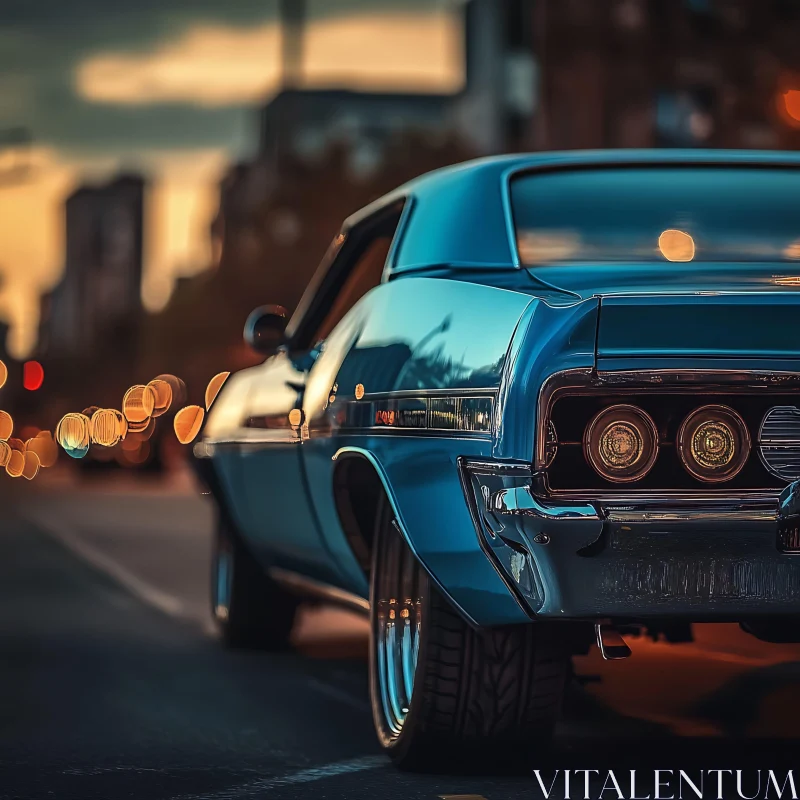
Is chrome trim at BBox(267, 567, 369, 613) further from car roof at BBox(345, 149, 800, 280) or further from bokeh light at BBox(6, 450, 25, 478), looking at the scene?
bokeh light at BBox(6, 450, 25, 478)

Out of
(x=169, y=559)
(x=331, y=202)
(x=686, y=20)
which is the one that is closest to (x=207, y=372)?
(x=331, y=202)

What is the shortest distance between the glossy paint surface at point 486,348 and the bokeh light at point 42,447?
9550 cm

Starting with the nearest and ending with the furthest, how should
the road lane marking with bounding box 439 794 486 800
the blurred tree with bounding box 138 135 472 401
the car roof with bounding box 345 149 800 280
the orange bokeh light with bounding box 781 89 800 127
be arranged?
the road lane marking with bounding box 439 794 486 800 < the car roof with bounding box 345 149 800 280 < the orange bokeh light with bounding box 781 89 800 127 < the blurred tree with bounding box 138 135 472 401

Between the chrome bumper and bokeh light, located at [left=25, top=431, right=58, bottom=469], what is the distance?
319 ft

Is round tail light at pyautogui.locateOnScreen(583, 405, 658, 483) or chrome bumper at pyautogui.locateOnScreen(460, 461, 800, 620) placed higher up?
round tail light at pyautogui.locateOnScreen(583, 405, 658, 483)

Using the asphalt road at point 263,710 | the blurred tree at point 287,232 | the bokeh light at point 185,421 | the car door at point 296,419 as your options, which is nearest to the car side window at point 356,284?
the car door at point 296,419

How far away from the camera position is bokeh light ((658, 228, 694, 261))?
6.50m

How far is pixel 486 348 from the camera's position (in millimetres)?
5590

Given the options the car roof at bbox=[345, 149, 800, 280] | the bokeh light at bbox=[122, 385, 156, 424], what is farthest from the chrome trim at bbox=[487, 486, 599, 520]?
the bokeh light at bbox=[122, 385, 156, 424]

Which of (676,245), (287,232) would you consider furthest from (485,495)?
(287,232)

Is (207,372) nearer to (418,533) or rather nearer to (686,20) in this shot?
(686,20)

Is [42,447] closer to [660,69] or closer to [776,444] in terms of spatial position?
[660,69]

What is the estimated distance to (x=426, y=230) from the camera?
6641 millimetres

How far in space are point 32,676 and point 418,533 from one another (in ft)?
11.6
